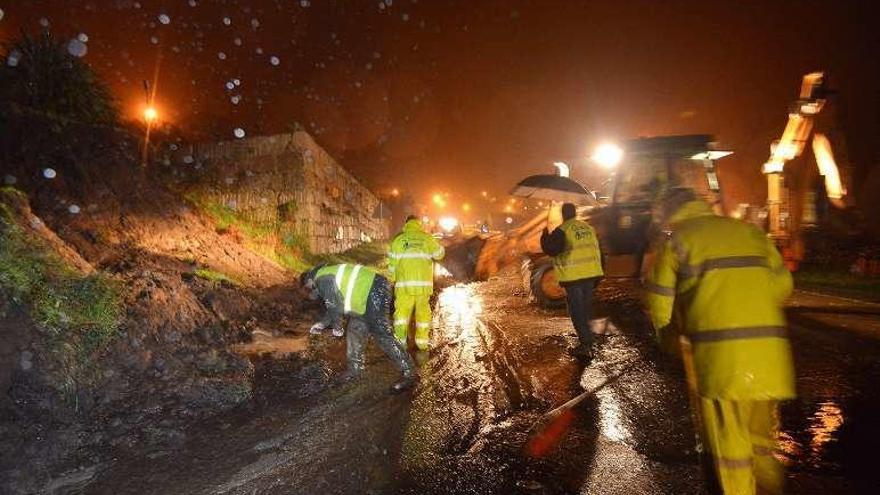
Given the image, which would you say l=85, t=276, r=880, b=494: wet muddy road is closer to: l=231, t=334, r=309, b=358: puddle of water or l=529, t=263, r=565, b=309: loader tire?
l=231, t=334, r=309, b=358: puddle of water

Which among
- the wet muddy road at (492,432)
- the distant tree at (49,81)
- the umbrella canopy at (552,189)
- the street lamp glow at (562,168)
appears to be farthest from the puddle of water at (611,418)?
the distant tree at (49,81)

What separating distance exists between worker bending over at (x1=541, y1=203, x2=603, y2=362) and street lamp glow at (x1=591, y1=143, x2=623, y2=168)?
10.5 feet

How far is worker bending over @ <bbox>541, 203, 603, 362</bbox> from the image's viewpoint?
19.1 feet

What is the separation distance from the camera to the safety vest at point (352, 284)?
5148 mm

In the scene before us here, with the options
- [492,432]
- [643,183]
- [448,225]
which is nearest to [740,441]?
[492,432]

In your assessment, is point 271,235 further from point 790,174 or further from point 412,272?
point 790,174

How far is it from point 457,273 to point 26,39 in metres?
11.3

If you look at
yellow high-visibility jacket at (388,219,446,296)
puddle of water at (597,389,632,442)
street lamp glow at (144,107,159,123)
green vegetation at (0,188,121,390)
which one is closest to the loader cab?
yellow high-visibility jacket at (388,219,446,296)

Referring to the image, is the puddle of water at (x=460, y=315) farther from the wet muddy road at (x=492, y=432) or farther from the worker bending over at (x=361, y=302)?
the worker bending over at (x=361, y=302)

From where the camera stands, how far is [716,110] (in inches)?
989

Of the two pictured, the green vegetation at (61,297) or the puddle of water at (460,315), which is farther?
the puddle of water at (460,315)

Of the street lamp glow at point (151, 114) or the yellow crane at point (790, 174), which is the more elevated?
the street lamp glow at point (151, 114)

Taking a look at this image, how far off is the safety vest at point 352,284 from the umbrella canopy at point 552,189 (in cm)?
465

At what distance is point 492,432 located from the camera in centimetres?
385
